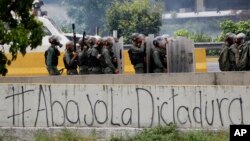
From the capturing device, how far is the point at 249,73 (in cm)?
1380

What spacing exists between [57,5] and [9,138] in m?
65.0

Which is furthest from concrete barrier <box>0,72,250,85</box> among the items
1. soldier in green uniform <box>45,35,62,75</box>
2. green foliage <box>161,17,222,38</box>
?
green foliage <box>161,17,222,38</box>

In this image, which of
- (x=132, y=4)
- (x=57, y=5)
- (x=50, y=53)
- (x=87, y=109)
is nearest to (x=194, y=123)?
(x=87, y=109)

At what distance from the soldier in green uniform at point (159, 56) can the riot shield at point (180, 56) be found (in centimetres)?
12

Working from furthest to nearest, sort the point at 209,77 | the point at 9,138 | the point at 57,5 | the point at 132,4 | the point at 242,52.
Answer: the point at 57,5, the point at 132,4, the point at 242,52, the point at 209,77, the point at 9,138

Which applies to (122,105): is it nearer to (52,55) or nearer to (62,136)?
(62,136)

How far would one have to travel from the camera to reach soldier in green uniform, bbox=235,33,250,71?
15109mm

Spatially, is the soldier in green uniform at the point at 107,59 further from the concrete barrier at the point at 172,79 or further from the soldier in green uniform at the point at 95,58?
the concrete barrier at the point at 172,79

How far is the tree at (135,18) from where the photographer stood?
1585 inches

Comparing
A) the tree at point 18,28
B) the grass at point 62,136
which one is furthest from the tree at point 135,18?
the tree at point 18,28

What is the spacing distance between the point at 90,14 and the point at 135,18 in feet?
46.4

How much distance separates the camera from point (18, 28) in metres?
11.0

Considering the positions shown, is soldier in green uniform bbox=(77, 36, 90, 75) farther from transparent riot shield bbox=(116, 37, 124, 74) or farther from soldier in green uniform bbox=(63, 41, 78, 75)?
transparent riot shield bbox=(116, 37, 124, 74)

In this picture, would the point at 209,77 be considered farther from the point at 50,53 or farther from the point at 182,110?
the point at 50,53
